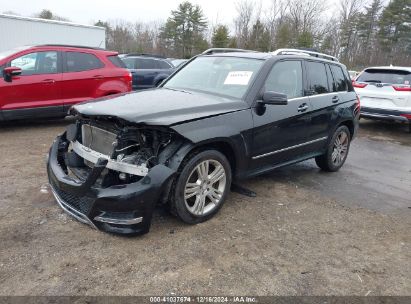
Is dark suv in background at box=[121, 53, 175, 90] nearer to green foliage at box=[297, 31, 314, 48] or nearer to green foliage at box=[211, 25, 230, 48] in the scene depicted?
green foliage at box=[297, 31, 314, 48]

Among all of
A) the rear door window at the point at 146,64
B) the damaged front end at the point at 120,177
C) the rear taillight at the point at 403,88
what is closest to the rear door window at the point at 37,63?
the damaged front end at the point at 120,177

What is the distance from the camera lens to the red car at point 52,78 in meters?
7.00

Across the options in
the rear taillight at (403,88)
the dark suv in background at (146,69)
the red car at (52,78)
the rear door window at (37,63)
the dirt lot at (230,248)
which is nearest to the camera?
the dirt lot at (230,248)

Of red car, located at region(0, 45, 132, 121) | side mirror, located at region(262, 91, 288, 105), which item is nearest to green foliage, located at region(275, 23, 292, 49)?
red car, located at region(0, 45, 132, 121)

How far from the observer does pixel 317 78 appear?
532cm

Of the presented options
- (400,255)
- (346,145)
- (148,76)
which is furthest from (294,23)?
(400,255)

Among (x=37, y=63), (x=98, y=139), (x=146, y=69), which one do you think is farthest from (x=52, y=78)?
(x=146, y=69)

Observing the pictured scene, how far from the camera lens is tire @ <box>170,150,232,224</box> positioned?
3.51 metres

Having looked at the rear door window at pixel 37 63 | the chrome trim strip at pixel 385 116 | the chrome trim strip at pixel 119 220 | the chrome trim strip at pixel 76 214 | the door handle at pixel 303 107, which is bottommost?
the chrome trim strip at pixel 76 214

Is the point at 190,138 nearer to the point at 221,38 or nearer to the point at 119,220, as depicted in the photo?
the point at 119,220

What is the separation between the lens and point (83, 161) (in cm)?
393

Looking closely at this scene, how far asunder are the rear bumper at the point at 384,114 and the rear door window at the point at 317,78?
16.0ft

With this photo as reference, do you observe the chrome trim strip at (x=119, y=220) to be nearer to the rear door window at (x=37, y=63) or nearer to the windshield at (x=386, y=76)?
the rear door window at (x=37, y=63)

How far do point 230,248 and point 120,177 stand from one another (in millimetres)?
1183
